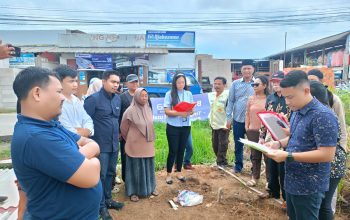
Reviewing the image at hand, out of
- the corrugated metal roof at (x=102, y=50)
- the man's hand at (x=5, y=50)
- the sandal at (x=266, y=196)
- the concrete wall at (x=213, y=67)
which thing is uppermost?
the corrugated metal roof at (x=102, y=50)

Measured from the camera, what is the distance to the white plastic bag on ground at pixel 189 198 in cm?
387

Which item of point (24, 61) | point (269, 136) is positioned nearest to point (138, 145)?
point (269, 136)

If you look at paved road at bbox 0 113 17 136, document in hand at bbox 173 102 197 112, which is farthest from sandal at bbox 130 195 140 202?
paved road at bbox 0 113 17 136

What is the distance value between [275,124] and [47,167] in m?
2.11

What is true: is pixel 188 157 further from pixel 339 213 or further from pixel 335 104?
pixel 335 104

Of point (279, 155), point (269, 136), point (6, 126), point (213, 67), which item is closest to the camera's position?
point (279, 155)

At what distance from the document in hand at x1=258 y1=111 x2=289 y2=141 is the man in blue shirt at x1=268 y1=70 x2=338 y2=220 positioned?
49 centimetres

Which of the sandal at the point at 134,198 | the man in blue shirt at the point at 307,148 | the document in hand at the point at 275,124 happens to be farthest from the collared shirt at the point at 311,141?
the sandal at the point at 134,198

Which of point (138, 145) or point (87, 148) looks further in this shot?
point (138, 145)

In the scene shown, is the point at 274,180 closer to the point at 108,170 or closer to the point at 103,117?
the point at 108,170

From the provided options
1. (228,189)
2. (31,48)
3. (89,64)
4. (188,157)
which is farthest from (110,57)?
(228,189)

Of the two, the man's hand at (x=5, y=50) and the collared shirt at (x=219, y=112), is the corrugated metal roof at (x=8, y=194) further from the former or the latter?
the collared shirt at (x=219, y=112)

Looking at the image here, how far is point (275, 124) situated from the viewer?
8.95 ft

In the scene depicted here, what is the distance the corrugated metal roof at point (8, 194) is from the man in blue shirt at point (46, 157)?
2.30 meters
